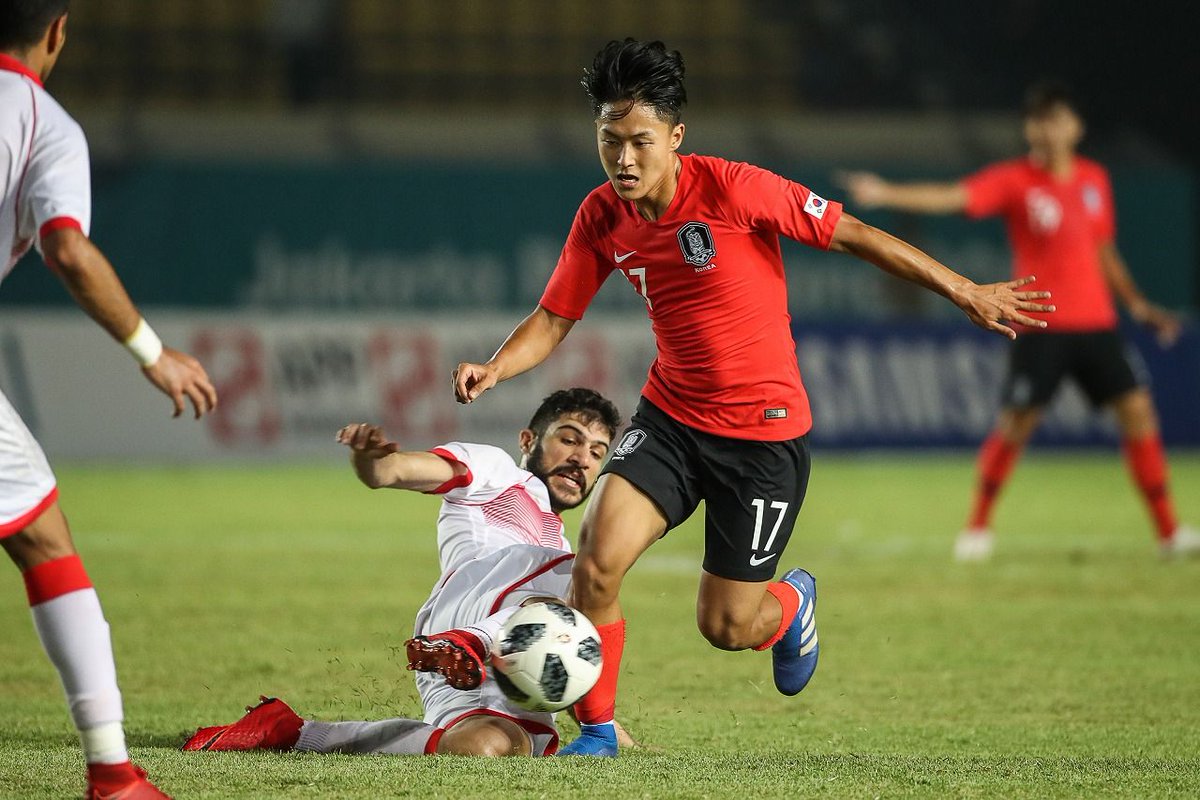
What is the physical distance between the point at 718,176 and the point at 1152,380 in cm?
1274

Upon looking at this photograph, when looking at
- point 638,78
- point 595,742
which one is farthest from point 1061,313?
point 595,742

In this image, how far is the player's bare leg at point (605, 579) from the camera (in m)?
4.61

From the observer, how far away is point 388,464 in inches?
187

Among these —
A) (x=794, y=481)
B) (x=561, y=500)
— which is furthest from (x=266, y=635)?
(x=794, y=481)

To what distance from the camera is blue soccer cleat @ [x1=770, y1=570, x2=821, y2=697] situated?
17.5 ft

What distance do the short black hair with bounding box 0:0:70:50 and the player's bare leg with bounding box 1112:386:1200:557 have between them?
710 centimetres

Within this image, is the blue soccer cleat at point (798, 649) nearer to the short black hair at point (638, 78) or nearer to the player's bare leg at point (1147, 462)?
the short black hair at point (638, 78)

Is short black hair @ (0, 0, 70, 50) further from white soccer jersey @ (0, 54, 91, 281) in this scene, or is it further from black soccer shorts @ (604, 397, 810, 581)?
black soccer shorts @ (604, 397, 810, 581)

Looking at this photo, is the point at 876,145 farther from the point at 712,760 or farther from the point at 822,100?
the point at 712,760

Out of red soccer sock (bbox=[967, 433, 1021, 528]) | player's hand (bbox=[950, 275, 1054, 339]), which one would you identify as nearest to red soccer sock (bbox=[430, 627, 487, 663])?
player's hand (bbox=[950, 275, 1054, 339])

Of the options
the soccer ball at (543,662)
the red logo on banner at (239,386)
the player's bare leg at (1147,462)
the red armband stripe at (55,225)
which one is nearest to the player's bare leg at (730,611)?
the soccer ball at (543,662)

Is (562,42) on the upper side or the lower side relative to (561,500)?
upper

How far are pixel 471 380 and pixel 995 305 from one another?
1.52 m

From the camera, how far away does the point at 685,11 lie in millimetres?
22109
